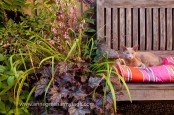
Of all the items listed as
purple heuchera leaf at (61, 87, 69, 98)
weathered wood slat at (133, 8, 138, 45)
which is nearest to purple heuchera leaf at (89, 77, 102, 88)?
purple heuchera leaf at (61, 87, 69, 98)

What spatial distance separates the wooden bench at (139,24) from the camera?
3.33m

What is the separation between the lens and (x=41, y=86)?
212 centimetres

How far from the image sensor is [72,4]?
2986mm

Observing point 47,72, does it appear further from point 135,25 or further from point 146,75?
point 135,25

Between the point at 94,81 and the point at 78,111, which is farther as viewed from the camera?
the point at 94,81

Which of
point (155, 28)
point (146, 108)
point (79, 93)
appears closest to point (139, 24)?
point (155, 28)

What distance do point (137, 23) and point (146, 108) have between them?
938 millimetres

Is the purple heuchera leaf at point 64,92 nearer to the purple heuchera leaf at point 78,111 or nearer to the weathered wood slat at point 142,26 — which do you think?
the purple heuchera leaf at point 78,111

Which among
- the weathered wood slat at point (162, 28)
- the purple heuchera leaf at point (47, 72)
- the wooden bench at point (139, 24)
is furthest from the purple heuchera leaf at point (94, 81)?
the weathered wood slat at point (162, 28)

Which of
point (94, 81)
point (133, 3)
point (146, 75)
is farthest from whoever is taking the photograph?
point (133, 3)

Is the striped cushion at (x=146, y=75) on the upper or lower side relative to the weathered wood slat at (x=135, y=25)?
lower

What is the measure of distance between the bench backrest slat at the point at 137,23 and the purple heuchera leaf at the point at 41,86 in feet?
4.26

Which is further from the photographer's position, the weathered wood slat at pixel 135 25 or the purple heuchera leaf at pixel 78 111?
the weathered wood slat at pixel 135 25

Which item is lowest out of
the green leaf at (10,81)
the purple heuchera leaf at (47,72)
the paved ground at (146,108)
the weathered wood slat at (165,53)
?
the paved ground at (146,108)
